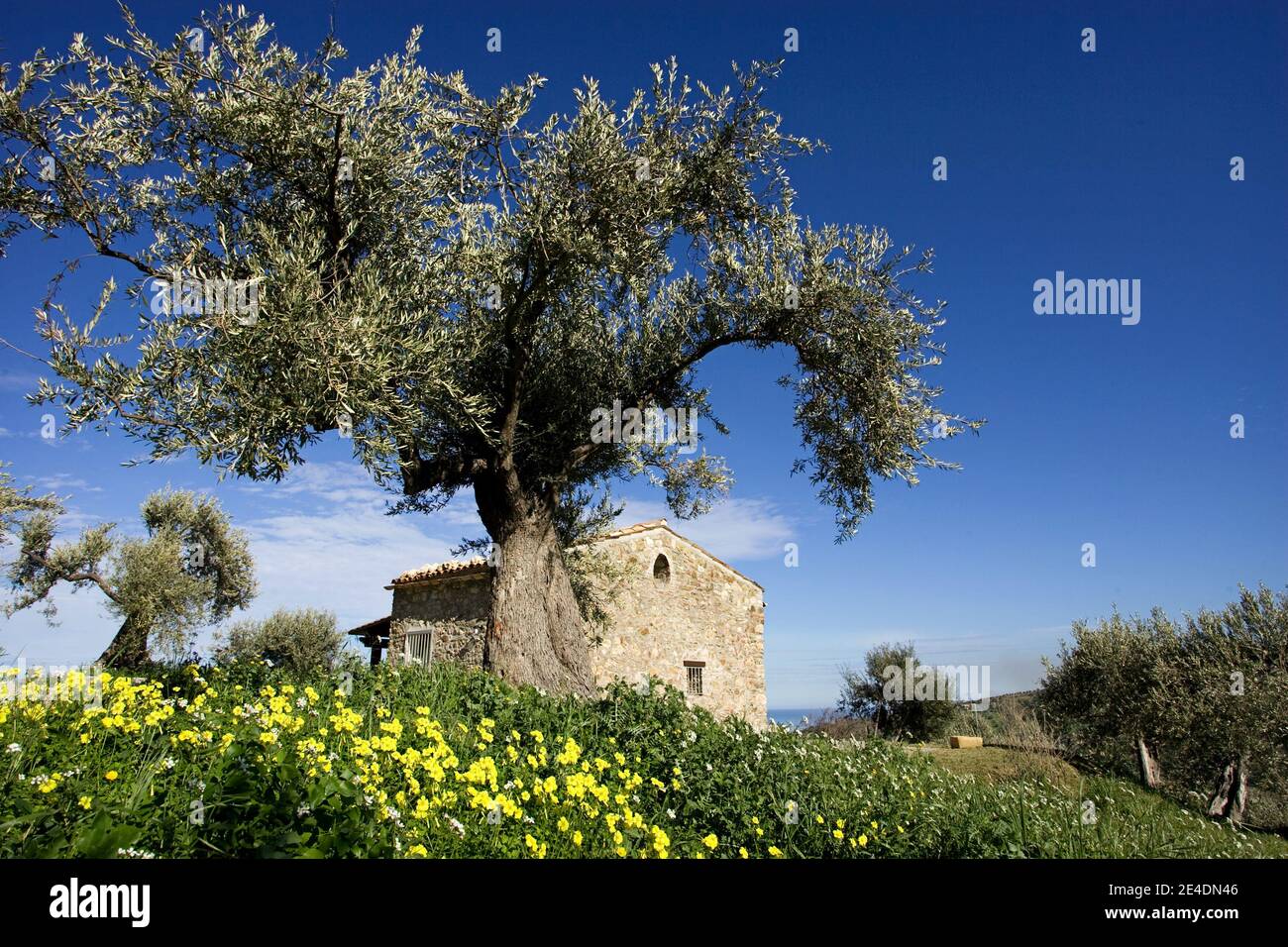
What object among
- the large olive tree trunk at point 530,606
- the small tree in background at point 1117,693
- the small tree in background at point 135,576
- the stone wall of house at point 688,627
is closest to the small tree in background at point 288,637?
the small tree in background at point 135,576

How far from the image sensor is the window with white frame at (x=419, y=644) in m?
21.2

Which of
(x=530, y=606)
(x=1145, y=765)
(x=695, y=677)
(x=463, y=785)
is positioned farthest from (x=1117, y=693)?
(x=463, y=785)

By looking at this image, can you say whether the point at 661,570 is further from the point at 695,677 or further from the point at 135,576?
the point at 135,576

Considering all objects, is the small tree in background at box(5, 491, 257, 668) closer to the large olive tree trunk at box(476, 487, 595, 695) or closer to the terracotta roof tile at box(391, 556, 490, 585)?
the terracotta roof tile at box(391, 556, 490, 585)

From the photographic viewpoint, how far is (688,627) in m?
24.0

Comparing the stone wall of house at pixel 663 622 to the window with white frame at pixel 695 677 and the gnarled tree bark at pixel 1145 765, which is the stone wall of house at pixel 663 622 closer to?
the window with white frame at pixel 695 677

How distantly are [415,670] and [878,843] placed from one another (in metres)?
6.09

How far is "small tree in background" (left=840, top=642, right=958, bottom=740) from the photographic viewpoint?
26703 millimetres

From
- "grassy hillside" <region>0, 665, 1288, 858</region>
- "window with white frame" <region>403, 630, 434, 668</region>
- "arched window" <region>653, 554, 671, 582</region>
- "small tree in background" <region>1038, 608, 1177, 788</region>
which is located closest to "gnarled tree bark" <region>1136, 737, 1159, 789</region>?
"small tree in background" <region>1038, 608, 1177, 788</region>

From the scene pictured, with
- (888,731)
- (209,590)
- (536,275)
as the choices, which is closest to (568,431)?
(536,275)

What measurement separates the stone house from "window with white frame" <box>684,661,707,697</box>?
3 centimetres

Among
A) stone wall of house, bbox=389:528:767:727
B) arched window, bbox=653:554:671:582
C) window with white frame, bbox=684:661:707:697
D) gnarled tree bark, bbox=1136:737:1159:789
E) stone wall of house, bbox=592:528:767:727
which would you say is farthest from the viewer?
window with white frame, bbox=684:661:707:697
